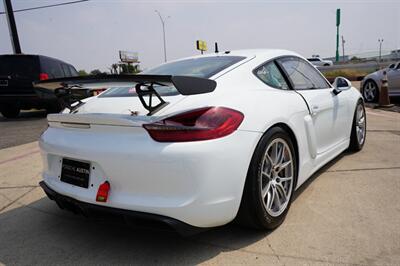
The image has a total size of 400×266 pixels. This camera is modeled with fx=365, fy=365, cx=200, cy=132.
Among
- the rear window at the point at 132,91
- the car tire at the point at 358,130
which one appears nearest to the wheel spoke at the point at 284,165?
Answer: the rear window at the point at 132,91

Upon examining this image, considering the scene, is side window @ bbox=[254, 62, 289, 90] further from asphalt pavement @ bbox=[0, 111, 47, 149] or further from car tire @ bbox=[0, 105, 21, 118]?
car tire @ bbox=[0, 105, 21, 118]

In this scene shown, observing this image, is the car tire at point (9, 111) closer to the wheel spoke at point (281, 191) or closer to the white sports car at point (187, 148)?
the white sports car at point (187, 148)

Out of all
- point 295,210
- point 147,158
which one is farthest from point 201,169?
point 295,210

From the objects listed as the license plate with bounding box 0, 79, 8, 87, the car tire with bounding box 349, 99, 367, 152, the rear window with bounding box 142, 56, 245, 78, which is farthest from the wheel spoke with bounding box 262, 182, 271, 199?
the license plate with bounding box 0, 79, 8, 87

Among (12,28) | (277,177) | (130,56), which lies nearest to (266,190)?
(277,177)

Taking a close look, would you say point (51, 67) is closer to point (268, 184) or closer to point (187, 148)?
point (268, 184)

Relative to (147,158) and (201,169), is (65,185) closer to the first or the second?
(147,158)

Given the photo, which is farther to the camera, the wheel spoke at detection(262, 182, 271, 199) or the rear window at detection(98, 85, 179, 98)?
the wheel spoke at detection(262, 182, 271, 199)

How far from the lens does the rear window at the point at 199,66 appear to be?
2.77 meters

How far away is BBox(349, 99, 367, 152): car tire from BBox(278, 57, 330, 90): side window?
848mm

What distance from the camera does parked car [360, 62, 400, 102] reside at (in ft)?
32.2

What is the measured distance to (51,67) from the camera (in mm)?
10117

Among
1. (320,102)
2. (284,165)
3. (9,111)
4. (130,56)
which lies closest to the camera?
(284,165)

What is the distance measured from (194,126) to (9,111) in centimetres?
1012
